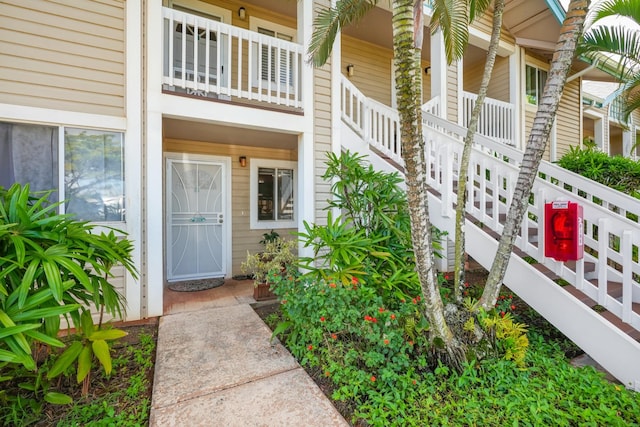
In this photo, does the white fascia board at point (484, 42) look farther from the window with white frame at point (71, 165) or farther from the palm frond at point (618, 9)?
the window with white frame at point (71, 165)

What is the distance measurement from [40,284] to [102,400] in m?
0.98

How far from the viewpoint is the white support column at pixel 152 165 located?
379cm

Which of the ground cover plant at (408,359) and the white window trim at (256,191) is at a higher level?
the white window trim at (256,191)

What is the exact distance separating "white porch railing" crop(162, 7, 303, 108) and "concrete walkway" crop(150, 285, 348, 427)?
3021 mm

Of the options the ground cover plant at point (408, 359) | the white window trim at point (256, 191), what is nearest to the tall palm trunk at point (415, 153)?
the ground cover plant at point (408, 359)

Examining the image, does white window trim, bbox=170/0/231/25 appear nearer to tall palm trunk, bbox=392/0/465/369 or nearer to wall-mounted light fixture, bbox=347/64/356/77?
wall-mounted light fixture, bbox=347/64/356/77

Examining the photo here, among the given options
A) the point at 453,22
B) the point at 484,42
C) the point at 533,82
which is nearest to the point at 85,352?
the point at 453,22

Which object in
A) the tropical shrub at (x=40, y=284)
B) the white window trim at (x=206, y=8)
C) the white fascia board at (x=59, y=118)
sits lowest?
the tropical shrub at (x=40, y=284)

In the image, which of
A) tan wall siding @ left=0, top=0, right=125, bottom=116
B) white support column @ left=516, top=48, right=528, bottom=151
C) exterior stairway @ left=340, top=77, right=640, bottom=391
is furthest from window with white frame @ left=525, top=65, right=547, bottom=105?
tan wall siding @ left=0, top=0, right=125, bottom=116

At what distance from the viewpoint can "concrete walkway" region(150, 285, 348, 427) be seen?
2127 mm

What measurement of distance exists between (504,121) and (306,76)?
5274 mm

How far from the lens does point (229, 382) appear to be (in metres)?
2.54

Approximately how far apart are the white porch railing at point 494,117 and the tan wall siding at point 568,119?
225 centimetres

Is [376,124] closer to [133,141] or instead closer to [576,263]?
[576,263]
